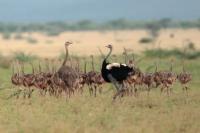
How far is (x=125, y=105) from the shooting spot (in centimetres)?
1733

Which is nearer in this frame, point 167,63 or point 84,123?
point 84,123

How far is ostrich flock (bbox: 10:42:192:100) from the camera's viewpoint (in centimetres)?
1808

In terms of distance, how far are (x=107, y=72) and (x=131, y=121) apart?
3.45 meters

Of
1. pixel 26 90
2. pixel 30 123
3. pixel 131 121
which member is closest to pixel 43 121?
pixel 30 123

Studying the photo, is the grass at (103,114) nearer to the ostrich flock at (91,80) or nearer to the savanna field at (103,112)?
the savanna field at (103,112)

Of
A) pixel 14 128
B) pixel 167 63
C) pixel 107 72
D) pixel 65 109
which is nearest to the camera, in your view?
pixel 14 128

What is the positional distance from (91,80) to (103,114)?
3.52 metres

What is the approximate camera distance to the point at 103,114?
51.5ft

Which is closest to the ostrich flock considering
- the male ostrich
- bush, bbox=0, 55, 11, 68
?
the male ostrich

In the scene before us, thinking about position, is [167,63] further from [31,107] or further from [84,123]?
[84,123]

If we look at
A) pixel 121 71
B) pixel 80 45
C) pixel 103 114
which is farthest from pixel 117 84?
pixel 80 45

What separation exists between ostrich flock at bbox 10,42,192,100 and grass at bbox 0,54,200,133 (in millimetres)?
243

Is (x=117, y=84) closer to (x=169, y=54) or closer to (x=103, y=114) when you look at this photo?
(x=103, y=114)

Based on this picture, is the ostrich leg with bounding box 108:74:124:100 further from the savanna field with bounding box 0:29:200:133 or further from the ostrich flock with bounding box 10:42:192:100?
the savanna field with bounding box 0:29:200:133
